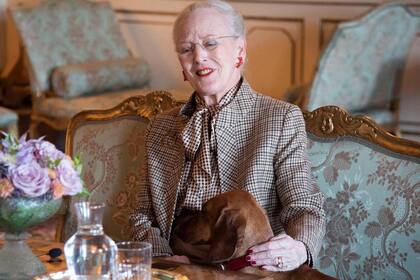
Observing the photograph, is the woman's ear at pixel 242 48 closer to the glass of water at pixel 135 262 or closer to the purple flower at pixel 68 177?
the purple flower at pixel 68 177

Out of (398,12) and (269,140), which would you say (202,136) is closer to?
(269,140)

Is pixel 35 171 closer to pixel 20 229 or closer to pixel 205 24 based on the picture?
pixel 20 229

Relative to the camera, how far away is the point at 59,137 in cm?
514

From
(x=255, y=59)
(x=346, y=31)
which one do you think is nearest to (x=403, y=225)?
(x=346, y=31)

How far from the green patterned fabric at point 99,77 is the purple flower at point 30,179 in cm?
295

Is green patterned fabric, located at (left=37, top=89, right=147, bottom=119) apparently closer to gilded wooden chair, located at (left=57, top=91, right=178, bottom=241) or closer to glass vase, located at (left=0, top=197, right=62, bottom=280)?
gilded wooden chair, located at (left=57, top=91, right=178, bottom=241)

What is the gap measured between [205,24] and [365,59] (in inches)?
74.5

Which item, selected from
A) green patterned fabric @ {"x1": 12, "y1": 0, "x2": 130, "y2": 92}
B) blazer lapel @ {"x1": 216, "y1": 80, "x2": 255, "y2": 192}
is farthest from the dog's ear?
green patterned fabric @ {"x1": 12, "y1": 0, "x2": 130, "y2": 92}

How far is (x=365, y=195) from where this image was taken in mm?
2227

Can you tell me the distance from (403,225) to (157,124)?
0.63 meters

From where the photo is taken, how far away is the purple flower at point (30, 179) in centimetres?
171

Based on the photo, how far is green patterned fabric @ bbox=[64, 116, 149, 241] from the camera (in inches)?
101

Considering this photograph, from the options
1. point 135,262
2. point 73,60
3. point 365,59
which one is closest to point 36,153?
point 135,262

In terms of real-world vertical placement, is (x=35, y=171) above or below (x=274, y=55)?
below
